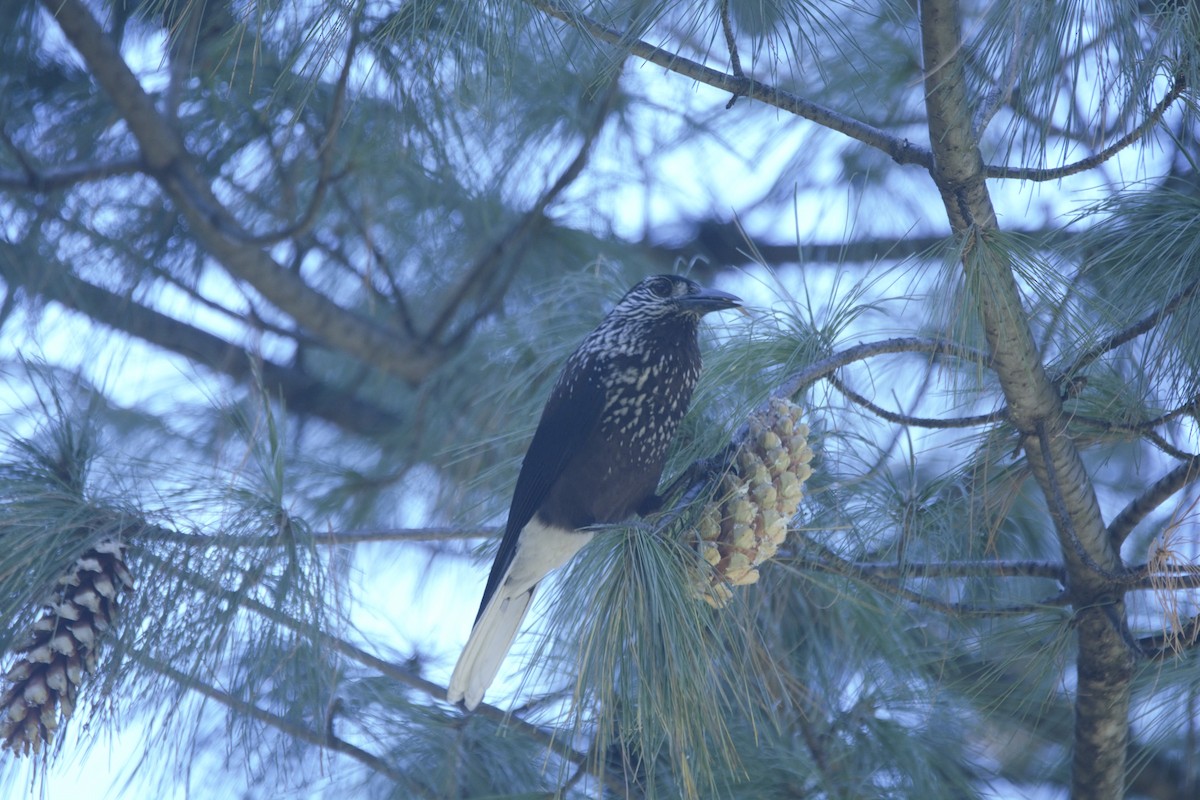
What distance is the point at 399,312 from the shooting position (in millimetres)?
3260

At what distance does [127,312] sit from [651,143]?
1475 mm

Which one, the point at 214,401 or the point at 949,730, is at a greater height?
the point at 214,401

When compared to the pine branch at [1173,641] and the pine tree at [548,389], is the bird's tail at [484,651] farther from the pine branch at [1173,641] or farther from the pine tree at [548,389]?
the pine branch at [1173,641]

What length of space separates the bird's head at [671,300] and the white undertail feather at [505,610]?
0.41m

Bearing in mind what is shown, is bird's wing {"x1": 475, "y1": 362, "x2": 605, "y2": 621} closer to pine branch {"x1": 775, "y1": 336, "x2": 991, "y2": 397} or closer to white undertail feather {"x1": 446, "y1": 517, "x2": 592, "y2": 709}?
white undertail feather {"x1": 446, "y1": 517, "x2": 592, "y2": 709}

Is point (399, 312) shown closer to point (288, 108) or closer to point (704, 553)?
point (288, 108)

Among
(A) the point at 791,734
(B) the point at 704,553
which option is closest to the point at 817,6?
(B) the point at 704,553

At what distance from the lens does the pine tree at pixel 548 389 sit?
4.56 ft

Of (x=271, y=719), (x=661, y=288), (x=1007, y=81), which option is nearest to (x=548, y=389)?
(x=661, y=288)

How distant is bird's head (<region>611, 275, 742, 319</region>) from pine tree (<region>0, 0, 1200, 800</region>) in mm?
90

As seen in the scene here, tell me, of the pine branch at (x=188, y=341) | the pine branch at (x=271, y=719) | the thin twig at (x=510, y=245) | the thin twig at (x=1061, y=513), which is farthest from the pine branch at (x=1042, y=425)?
the thin twig at (x=510, y=245)

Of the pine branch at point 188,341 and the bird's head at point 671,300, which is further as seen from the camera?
the pine branch at point 188,341

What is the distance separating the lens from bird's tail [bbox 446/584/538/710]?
6.62 ft

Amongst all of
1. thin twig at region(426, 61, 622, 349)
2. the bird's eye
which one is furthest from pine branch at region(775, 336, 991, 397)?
thin twig at region(426, 61, 622, 349)
